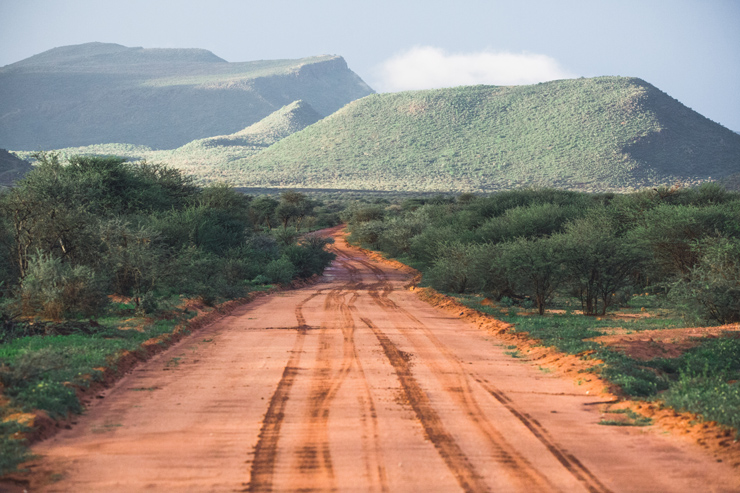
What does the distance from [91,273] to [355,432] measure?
9293mm

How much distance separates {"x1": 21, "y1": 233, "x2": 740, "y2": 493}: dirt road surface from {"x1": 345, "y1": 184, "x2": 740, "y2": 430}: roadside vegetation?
3.97 ft

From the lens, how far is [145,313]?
1509cm

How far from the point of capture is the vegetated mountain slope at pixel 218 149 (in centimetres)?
12800

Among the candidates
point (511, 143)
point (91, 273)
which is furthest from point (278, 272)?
point (511, 143)

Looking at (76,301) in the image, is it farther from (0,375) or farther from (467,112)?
(467,112)

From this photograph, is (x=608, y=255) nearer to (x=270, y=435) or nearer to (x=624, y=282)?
(x=624, y=282)

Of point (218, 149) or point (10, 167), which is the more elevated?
point (218, 149)

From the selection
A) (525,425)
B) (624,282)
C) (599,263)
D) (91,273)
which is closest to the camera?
(525,425)

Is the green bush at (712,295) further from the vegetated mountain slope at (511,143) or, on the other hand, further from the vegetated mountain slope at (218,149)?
the vegetated mountain slope at (218,149)

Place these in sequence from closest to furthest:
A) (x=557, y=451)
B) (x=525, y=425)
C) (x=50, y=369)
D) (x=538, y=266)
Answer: (x=557, y=451) → (x=525, y=425) → (x=50, y=369) → (x=538, y=266)

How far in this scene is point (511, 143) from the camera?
11250 centimetres

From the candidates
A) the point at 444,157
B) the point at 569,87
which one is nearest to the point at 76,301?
the point at 444,157

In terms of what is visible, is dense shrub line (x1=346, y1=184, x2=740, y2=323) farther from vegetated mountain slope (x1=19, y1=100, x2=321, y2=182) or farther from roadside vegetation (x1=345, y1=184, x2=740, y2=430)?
vegetated mountain slope (x1=19, y1=100, x2=321, y2=182)

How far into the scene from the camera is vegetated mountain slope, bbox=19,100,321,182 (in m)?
128
